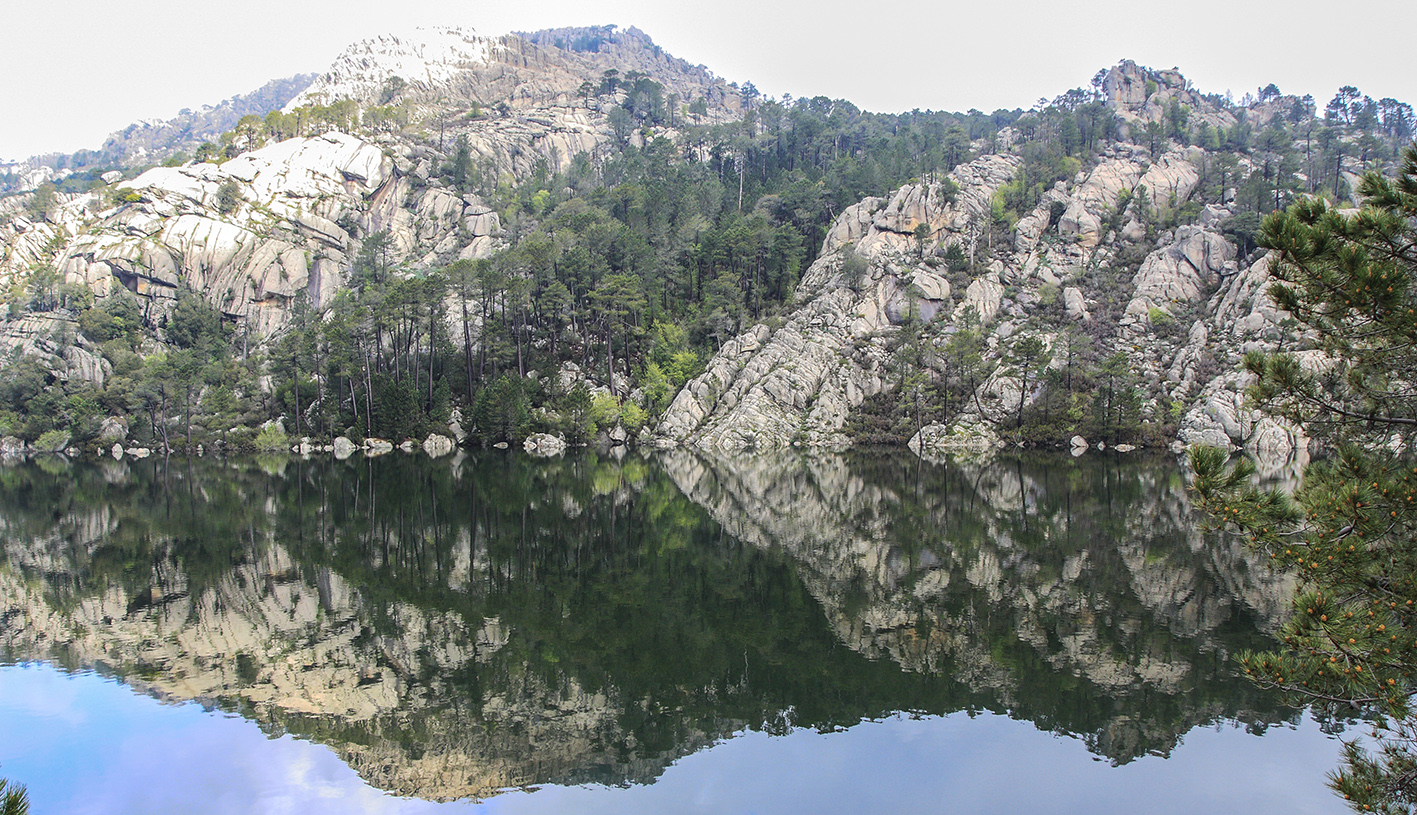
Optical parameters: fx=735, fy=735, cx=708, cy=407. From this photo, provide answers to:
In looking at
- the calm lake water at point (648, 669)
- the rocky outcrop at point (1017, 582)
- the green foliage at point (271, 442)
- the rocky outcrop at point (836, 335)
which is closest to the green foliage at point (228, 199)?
the green foliage at point (271, 442)

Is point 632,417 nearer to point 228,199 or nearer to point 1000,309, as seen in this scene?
point 1000,309

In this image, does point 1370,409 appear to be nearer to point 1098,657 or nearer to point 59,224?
point 1098,657

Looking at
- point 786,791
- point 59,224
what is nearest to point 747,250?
point 786,791

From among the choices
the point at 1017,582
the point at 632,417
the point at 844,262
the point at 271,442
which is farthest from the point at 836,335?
the point at 1017,582

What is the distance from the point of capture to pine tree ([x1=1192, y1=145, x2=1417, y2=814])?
7137 millimetres

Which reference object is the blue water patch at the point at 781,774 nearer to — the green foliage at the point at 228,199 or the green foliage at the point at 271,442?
the green foliage at the point at 271,442

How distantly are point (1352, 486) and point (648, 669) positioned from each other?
11.5m

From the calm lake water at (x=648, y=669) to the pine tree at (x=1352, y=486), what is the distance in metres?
4.03

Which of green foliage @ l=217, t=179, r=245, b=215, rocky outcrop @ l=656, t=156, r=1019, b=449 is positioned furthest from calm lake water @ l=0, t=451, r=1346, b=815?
green foliage @ l=217, t=179, r=245, b=215

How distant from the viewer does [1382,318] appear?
311 inches

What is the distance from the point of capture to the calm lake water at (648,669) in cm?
1098

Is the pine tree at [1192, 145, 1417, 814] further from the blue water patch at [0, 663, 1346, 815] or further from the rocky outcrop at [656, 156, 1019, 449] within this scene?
the rocky outcrop at [656, 156, 1019, 449]

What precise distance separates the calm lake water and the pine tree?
4.03 meters

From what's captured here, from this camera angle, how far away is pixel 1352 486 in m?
7.32
